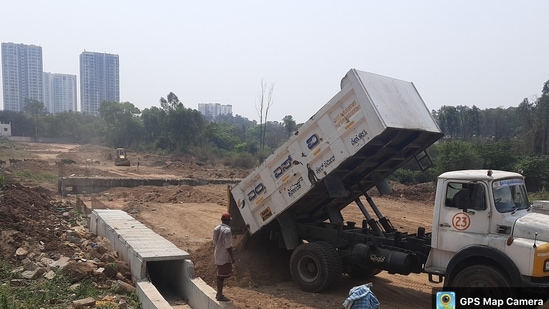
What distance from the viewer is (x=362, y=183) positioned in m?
8.41

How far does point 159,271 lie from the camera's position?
8352 millimetres

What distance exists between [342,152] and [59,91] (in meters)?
162

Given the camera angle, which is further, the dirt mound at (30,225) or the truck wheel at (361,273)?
the dirt mound at (30,225)

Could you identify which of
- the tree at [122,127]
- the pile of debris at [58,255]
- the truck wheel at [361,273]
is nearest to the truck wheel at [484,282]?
the truck wheel at [361,273]

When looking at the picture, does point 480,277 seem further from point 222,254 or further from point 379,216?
point 222,254

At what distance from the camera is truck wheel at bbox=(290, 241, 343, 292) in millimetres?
7230

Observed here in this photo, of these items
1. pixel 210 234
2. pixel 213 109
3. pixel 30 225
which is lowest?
pixel 210 234

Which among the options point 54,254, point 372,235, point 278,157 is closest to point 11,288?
point 54,254

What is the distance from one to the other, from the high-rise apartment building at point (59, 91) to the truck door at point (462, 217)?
511ft

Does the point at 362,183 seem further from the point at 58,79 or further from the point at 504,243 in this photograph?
the point at 58,79

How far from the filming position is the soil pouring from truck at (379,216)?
5512 millimetres

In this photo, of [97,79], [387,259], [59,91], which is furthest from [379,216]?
[59,91]

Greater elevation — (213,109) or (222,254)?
(213,109)

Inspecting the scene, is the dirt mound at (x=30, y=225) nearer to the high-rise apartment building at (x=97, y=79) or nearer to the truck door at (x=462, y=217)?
the truck door at (x=462, y=217)
